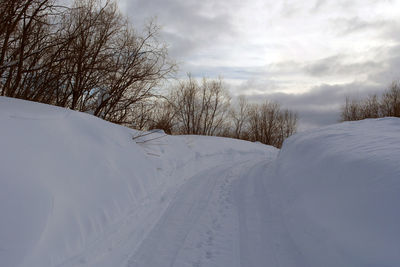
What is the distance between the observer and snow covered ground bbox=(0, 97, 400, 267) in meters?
2.76

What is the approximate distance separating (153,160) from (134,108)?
4.24 m

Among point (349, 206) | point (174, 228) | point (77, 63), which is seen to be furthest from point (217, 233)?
point (77, 63)

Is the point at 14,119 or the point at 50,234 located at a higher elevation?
the point at 14,119

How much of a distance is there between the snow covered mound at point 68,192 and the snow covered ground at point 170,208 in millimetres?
15

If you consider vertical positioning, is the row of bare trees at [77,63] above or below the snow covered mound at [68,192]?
above

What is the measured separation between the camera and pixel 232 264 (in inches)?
124

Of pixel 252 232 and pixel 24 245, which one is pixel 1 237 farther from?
pixel 252 232

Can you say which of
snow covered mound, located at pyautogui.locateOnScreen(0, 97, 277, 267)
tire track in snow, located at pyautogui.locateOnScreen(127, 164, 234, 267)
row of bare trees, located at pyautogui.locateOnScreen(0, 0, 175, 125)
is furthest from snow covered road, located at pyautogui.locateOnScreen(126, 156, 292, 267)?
row of bare trees, located at pyautogui.locateOnScreen(0, 0, 175, 125)

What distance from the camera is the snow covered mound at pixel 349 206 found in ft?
8.54

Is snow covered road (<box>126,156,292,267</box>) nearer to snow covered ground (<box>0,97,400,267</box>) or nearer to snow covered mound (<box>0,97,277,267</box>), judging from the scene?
snow covered ground (<box>0,97,400,267</box>)

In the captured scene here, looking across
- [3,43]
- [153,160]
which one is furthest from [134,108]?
[3,43]

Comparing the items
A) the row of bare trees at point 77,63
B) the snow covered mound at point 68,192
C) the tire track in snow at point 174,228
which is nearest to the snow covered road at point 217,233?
the tire track in snow at point 174,228

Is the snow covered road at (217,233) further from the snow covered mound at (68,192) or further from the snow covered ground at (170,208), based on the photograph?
the snow covered mound at (68,192)

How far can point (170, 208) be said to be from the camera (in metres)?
4.97
